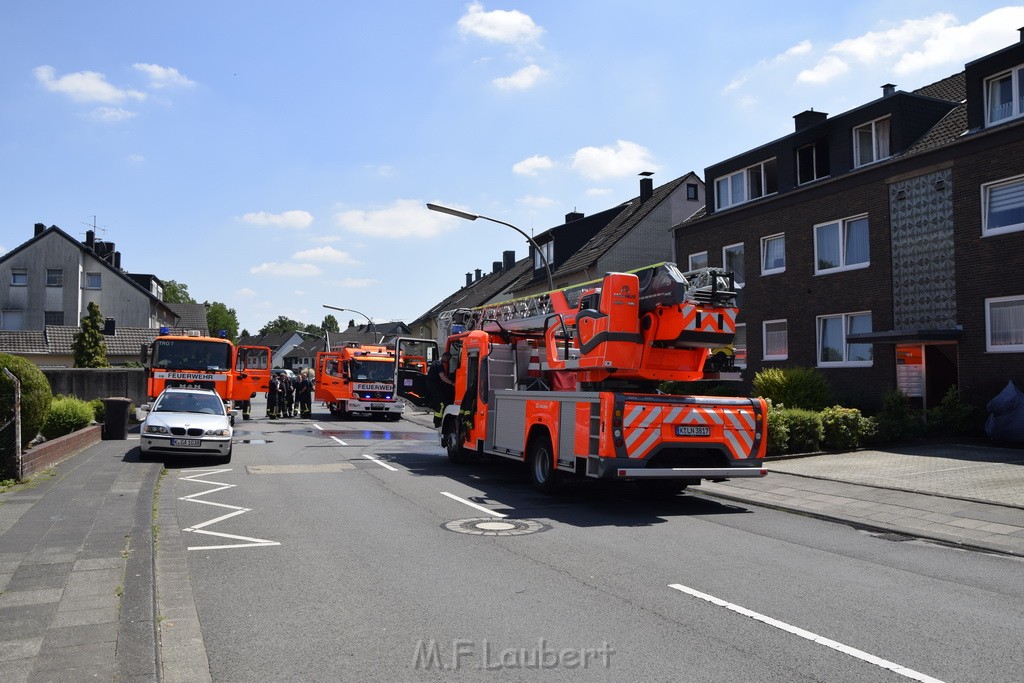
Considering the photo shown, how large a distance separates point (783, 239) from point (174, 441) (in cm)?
1902

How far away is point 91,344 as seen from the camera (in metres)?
42.5

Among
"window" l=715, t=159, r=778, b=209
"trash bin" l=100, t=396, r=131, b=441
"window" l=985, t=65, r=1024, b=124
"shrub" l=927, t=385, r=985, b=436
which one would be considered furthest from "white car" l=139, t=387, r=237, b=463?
"window" l=715, t=159, r=778, b=209

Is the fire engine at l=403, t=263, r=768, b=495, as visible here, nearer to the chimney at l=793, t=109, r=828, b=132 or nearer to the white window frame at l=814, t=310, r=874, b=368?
the white window frame at l=814, t=310, r=874, b=368

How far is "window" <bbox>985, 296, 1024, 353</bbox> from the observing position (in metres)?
18.3

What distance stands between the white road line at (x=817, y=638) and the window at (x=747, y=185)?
22704mm

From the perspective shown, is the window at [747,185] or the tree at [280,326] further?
the tree at [280,326]

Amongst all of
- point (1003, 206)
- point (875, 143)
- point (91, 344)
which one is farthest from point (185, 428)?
point (91, 344)

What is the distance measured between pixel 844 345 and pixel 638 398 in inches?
611

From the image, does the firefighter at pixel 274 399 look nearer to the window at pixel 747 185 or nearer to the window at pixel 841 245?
the window at pixel 747 185

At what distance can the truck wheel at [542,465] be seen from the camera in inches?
453

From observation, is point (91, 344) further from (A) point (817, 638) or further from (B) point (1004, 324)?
(A) point (817, 638)

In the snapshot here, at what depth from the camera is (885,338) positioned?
19.9m

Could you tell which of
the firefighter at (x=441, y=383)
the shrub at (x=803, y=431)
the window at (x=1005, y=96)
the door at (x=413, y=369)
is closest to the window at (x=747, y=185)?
the window at (x=1005, y=96)

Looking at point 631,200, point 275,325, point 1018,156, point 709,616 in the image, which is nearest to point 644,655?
point 709,616
